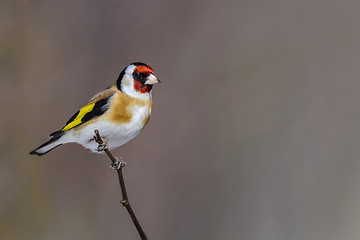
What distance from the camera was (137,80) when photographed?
156cm

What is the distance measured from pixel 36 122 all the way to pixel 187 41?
154 cm

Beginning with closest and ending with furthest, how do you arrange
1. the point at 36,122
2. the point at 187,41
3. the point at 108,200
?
the point at 36,122 → the point at 108,200 → the point at 187,41

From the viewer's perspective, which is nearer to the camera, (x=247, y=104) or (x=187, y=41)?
(x=187, y=41)

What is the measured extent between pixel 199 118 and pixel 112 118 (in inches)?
113

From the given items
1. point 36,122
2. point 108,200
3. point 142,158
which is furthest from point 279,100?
point 36,122

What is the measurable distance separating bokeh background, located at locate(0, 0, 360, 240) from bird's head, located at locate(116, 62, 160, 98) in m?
2.05

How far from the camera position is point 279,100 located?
16.4ft

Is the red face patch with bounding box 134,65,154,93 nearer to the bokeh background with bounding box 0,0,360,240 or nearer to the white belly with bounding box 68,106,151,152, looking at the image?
the white belly with bounding box 68,106,151,152

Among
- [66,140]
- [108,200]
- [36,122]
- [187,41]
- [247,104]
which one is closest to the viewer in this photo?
[66,140]

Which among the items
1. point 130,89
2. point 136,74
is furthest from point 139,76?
point 130,89

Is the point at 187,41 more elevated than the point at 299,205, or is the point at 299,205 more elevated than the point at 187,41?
the point at 187,41

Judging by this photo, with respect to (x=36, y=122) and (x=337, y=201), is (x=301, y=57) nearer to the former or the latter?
(x=337, y=201)

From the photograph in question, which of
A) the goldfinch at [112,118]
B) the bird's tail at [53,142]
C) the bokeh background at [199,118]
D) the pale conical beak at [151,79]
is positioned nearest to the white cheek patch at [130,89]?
the goldfinch at [112,118]

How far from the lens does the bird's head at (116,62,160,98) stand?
1490 millimetres
